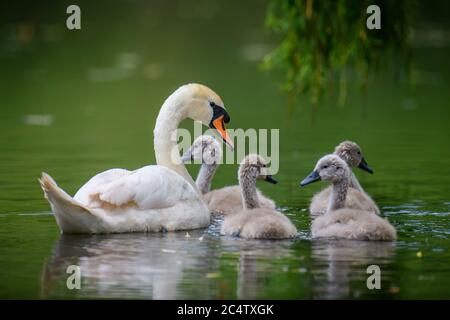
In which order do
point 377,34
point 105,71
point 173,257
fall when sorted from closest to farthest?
point 173,257, point 377,34, point 105,71

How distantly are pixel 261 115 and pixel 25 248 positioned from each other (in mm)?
11104

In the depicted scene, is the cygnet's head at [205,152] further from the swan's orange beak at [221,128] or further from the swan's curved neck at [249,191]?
the swan's curved neck at [249,191]

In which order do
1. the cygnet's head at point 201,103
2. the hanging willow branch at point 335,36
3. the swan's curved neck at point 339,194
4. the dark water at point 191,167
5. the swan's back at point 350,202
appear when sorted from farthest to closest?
the hanging willow branch at point 335,36 < the cygnet's head at point 201,103 < the swan's back at point 350,202 < the swan's curved neck at point 339,194 < the dark water at point 191,167

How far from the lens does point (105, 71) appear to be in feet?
96.8

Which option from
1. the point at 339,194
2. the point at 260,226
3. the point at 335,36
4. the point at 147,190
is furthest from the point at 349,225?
the point at 335,36

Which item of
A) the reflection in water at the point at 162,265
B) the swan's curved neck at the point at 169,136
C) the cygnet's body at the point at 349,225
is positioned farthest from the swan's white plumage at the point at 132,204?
the cygnet's body at the point at 349,225

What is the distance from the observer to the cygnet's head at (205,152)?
14.5 meters

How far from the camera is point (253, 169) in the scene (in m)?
12.6

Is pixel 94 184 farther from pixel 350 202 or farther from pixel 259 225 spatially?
pixel 350 202

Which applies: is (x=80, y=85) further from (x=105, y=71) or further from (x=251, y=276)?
(x=251, y=276)

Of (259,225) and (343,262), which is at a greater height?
(259,225)

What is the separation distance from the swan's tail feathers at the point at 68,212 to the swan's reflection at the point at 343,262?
215cm

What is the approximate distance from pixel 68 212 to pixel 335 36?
4755mm
